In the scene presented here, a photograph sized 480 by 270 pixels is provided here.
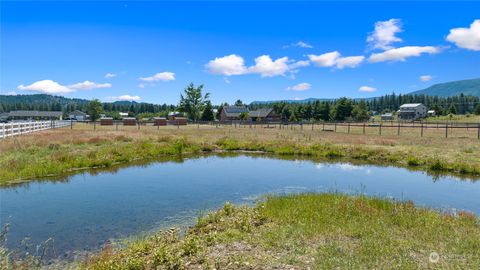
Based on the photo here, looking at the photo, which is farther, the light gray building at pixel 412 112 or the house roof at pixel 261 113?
the light gray building at pixel 412 112

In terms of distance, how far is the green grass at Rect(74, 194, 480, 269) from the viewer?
7168 mm

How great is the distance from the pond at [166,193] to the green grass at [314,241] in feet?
7.15

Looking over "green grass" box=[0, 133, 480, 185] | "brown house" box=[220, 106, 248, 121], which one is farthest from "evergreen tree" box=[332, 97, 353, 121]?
"green grass" box=[0, 133, 480, 185]

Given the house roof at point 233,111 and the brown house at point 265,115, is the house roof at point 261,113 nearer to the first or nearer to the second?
the brown house at point 265,115

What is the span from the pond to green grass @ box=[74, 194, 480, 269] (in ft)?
7.15

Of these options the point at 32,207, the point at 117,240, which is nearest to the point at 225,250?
the point at 117,240

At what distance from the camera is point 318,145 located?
33750 millimetres

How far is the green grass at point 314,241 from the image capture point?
7.17m

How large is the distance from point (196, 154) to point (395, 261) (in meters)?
26.3

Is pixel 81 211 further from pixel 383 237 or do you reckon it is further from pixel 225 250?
pixel 383 237

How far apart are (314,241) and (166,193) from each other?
30.4ft

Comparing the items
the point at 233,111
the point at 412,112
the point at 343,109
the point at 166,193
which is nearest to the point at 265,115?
the point at 233,111

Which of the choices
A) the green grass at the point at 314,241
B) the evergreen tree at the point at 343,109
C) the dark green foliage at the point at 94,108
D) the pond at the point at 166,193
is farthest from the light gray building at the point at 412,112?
the green grass at the point at 314,241

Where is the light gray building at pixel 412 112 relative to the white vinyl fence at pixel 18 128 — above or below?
above
